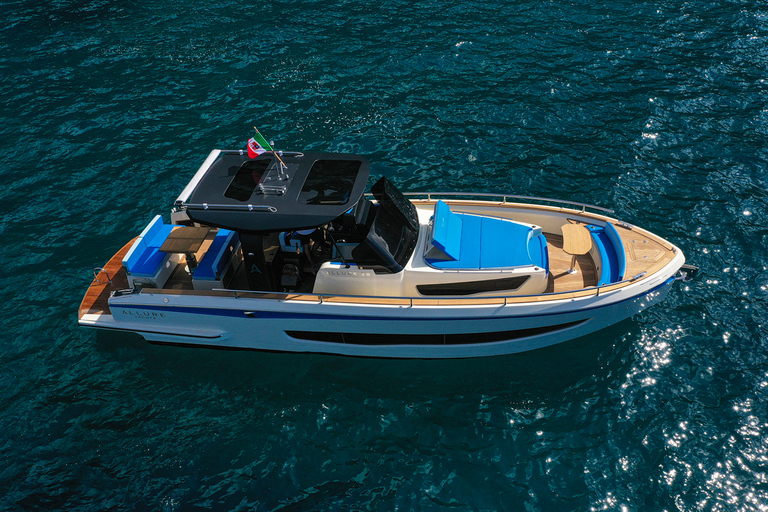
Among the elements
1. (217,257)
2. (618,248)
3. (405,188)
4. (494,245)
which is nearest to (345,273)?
(217,257)

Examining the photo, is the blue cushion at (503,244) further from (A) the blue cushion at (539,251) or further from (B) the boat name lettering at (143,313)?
(B) the boat name lettering at (143,313)

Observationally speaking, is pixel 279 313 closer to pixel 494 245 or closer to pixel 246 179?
pixel 246 179

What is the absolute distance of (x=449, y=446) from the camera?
1264 cm

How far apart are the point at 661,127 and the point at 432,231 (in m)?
11.3

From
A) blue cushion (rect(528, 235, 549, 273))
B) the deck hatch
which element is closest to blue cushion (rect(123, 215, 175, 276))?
the deck hatch

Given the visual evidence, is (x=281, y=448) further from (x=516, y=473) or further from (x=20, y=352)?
(x=20, y=352)

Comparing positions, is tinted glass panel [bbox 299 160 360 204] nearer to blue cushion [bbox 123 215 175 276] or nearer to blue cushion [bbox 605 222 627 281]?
blue cushion [bbox 123 215 175 276]

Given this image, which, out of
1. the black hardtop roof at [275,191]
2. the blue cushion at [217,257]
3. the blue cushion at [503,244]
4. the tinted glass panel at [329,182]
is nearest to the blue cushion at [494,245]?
the blue cushion at [503,244]

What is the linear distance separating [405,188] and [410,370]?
6.83 m

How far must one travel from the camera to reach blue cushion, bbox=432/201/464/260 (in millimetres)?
13445

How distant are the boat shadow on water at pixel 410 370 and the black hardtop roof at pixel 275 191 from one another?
358cm

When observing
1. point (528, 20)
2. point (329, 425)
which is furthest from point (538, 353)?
point (528, 20)

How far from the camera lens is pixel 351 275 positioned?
43.9 feet

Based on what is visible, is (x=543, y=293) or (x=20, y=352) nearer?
(x=543, y=293)
